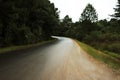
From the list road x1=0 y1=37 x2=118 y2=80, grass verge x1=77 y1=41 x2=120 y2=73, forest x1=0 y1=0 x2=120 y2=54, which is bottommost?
grass verge x1=77 y1=41 x2=120 y2=73

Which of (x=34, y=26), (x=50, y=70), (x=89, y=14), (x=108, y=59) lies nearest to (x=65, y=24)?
(x=89, y=14)

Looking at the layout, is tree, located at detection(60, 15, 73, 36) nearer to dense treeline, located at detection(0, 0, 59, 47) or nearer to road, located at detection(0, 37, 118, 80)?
dense treeline, located at detection(0, 0, 59, 47)

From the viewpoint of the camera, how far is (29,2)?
112 ft

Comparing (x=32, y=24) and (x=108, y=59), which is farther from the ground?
(x=32, y=24)

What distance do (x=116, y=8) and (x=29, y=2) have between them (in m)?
24.9

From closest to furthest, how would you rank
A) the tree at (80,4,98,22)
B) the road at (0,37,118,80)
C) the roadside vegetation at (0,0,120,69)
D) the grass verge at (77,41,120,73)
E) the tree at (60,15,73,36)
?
the road at (0,37,118,80), the grass verge at (77,41,120,73), the roadside vegetation at (0,0,120,69), the tree at (80,4,98,22), the tree at (60,15,73,36)

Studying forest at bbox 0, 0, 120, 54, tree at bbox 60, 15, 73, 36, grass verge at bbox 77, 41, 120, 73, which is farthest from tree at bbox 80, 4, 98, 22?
grass verge at bbox 77, 41, 120, 73

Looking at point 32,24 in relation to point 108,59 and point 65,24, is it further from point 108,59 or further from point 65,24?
point 65,24

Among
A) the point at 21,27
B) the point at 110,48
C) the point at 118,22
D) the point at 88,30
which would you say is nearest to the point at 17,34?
the point at 21,27

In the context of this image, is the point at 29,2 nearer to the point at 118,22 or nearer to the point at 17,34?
the point at 17,34

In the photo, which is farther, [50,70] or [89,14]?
[89,14]

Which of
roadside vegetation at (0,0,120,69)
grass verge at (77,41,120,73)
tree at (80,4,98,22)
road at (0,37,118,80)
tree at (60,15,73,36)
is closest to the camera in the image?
road at (0,37,118,80)

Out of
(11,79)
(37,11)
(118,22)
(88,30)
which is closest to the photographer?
(11,79)

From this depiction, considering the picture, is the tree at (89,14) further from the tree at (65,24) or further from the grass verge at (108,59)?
the grass verge at (108,59)
